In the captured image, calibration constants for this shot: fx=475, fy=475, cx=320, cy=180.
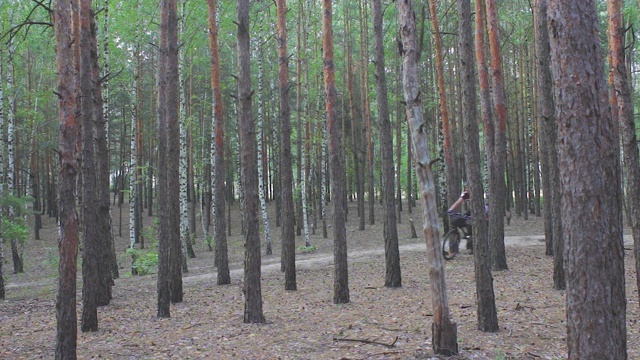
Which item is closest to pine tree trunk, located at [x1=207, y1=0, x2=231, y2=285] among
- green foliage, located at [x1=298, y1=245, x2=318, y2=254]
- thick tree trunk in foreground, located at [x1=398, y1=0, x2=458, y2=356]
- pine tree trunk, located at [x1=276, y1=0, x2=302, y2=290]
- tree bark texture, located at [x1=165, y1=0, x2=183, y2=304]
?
pine tree trunk, located at [x1=276, y1=0, x2=302, y2=290]

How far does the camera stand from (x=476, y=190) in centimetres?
758

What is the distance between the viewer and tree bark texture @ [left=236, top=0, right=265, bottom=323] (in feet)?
28.8

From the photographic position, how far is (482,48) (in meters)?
11.4

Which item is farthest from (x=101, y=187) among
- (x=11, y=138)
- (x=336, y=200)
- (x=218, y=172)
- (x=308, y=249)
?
(x=308, y=249)

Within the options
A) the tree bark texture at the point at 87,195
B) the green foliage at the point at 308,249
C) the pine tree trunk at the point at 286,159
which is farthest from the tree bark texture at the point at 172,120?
the green foliage at the point at 308,249

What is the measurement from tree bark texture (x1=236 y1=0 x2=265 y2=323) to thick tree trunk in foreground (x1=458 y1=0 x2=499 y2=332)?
382 cm

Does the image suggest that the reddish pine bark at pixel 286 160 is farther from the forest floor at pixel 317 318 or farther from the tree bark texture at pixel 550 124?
the tree bark texture at pixel 550 124

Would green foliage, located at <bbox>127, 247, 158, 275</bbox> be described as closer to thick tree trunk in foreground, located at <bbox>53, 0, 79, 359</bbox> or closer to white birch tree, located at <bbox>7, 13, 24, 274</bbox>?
white birch tree, located at <bbox>7, 13, 24, 274</bbox>

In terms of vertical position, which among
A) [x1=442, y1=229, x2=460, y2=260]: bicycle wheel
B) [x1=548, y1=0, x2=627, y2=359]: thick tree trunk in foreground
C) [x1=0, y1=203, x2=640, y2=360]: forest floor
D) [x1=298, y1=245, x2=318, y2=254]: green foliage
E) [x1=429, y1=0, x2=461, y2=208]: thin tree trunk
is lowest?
[x1=0, y1=203, x2=640, y2=360]: forest floor

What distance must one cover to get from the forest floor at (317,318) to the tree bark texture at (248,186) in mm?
469

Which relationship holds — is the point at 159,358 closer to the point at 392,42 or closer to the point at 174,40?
the point at 174,40

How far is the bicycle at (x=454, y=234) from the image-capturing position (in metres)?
13.9

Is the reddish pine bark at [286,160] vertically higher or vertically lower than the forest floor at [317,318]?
higher

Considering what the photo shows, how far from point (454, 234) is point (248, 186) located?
7.88 meters
